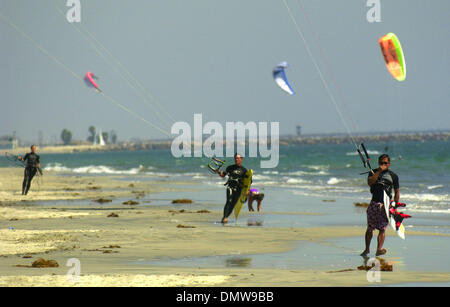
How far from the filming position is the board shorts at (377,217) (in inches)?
477

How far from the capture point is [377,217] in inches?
479

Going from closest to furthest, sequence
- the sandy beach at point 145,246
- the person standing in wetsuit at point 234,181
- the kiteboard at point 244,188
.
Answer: the sandy beach at point 145,246 → the person standing in wetsuit at point 234,181 → the kiteboard at point 244,188

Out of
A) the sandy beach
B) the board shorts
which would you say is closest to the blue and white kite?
the sandy beach

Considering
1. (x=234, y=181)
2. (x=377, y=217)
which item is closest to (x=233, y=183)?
(x=234, y=181)

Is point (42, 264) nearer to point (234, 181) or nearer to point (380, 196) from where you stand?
point (380, 196)

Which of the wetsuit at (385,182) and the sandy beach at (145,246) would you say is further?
the wetsuit at (385,182)

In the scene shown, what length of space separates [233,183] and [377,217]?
5552mm

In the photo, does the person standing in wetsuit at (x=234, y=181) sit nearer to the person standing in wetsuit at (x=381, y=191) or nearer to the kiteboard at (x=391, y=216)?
the person standing in wetsuit at (x=381, y=191)

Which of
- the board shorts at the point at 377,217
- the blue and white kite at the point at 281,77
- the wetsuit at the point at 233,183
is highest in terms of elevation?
the blue and white kite at the point at 281,77

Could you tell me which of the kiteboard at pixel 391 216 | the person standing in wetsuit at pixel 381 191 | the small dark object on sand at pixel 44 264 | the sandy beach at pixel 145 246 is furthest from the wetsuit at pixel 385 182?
the small dark object on sand at pixel 44 264

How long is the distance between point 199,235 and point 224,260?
3.49 m

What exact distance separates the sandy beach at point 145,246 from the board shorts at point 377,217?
1.48 metres
